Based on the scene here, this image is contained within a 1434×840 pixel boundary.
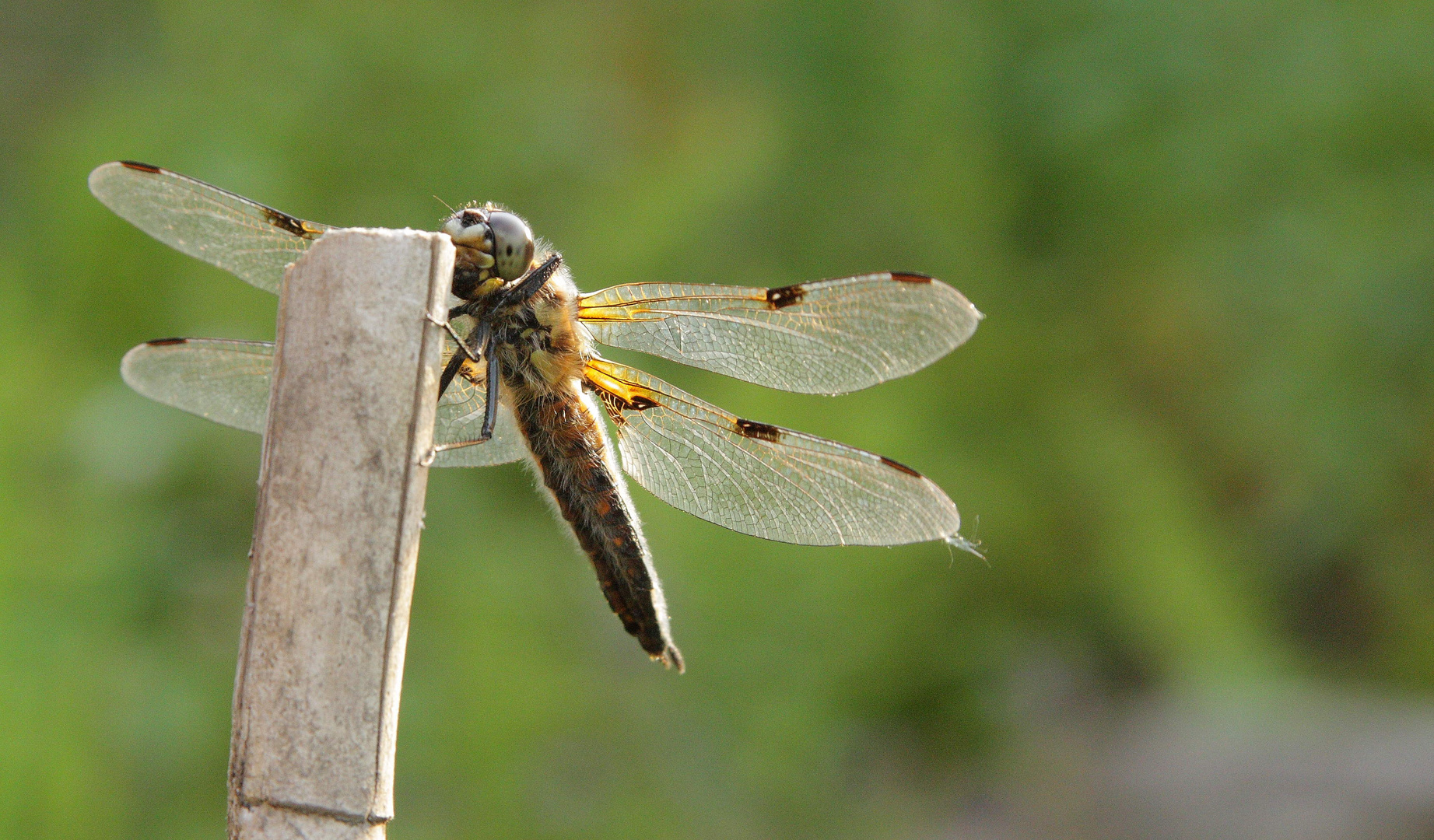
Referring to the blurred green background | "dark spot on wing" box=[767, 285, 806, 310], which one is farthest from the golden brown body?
the blurred green background

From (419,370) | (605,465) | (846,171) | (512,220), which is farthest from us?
(846,171)

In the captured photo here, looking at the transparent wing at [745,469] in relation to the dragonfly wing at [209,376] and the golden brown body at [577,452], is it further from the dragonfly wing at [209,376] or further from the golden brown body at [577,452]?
the dragonfly wing at [209,376]

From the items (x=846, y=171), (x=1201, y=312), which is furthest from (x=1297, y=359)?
(x=846, y=171)

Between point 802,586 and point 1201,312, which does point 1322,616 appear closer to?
point 1201,312

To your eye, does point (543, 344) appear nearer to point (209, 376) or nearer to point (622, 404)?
point (622, 404)

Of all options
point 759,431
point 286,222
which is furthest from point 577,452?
point 286,222

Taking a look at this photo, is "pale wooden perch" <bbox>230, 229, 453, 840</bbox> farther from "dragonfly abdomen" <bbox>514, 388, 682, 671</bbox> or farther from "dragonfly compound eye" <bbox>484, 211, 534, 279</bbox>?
"dragonfly abdomen" <bbox>514, 388, 682, 671</bbox>

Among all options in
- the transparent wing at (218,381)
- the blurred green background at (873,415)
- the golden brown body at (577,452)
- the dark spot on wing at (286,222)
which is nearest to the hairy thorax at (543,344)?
the golden brown body at (577,452)

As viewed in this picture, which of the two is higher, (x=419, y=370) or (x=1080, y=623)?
(x=1080, y=623)
